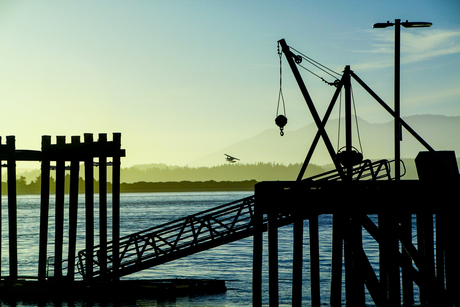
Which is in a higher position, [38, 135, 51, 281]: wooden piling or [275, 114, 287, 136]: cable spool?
[275, 114, 287, 136]: cable spool

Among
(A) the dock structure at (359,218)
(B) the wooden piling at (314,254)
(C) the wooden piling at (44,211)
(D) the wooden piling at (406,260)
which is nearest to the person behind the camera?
(A) the dock structure at (359,218)

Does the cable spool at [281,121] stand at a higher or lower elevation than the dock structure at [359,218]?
higher

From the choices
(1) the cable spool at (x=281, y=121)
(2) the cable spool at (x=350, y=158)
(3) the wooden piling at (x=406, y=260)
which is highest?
(1) the cable spool at (x=281, y=121)

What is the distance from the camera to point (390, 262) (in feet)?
42.4

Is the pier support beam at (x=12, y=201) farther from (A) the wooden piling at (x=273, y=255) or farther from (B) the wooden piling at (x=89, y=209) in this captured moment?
(A) the wooden piling at (x=273, y=255)

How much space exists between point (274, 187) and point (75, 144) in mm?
7821

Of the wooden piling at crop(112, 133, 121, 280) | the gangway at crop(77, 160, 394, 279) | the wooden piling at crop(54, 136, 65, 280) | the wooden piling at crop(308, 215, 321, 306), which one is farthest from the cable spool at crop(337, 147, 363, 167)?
the wooden piling at crop(54, 136, 65, 280)

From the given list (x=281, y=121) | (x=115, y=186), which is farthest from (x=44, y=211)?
(x=281, y=121)

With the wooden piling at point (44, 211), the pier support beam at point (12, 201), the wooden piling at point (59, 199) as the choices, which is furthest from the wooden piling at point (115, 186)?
the pier support beam at point (12, 201)

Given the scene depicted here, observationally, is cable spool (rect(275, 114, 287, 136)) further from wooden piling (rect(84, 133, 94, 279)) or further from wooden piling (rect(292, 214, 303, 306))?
wooden piling (rect(292, 214, 303, 306))

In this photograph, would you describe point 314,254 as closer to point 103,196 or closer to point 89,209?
point 103,196

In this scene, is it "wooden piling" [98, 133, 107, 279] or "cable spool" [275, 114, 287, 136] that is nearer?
"wooden piling" [98, 133, 107, 279]

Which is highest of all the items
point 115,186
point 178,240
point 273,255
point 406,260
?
point 115,186

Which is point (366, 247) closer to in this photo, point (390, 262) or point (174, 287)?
point (174, 287)
